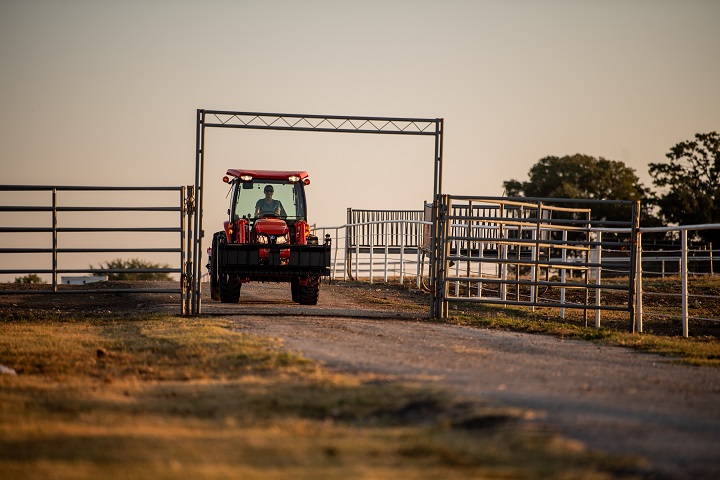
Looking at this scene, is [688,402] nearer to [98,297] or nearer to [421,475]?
[421,475]

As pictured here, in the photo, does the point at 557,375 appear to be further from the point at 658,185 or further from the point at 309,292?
the point at 658,185

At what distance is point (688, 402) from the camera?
6.36m

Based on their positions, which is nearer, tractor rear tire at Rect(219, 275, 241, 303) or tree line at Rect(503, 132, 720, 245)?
tractor rear tire at Rect(219, 275, 241, 303)

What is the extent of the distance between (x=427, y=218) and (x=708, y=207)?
124ft

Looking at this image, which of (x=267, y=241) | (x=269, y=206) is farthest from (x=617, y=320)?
(x=269, y=206)

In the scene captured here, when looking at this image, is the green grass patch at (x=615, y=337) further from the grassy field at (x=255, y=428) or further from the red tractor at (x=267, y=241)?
the grassy field at (x=255, y=428)

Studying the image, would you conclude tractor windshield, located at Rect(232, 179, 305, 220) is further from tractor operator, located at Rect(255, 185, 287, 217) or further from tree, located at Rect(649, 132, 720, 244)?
tree, located at Rect(649, 132, 720, 244)

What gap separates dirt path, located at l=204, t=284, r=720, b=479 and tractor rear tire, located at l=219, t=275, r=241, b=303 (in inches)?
116

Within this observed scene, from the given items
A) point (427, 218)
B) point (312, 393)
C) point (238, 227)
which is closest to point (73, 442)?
point (312, 393)

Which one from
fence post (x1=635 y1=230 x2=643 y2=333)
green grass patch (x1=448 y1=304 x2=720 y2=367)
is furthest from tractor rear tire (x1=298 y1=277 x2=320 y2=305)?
fence post (x1=635 y1=230 x2=643 y2=333)

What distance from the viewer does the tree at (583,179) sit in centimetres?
7031

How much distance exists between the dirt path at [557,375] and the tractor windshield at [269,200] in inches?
148

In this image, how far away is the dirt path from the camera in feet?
16.6

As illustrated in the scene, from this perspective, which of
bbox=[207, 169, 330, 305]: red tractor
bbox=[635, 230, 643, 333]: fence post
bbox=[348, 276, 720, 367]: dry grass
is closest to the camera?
bbox=[348, 276, 720, 367]: dry grass
